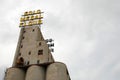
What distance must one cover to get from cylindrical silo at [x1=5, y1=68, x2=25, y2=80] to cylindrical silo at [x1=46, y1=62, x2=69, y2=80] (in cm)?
619

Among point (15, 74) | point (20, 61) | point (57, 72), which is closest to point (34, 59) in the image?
point (20, 61)

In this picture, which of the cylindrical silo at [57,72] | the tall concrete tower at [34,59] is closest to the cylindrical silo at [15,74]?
the tall concrete tower at [34,59]

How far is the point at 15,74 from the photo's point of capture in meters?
54.6

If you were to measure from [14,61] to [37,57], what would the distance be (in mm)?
6196

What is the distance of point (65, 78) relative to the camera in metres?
51.2

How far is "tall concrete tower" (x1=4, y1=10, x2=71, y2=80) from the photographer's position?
172 feet

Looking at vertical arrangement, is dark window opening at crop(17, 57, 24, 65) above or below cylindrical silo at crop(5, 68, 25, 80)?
above

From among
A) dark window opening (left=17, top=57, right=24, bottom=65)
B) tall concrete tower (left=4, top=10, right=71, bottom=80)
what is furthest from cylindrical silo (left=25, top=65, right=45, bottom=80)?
dark window opening (left=17, top=57, right=24, bottom=65)

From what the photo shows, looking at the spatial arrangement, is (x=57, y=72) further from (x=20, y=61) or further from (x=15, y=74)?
(x=20, y=61)

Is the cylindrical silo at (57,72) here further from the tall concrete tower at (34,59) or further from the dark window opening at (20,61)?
the dark window opening at (20,61)

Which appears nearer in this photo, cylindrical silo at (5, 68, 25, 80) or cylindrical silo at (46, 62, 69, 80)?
cylindrical silo at (46, 62, 69, 80)

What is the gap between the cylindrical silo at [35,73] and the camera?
171ft

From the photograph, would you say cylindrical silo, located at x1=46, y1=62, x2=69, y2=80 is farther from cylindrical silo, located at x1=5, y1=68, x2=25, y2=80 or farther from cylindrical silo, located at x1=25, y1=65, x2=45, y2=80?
cylindrical silo, located at x1=5, y1=68, x2=25, y2=80

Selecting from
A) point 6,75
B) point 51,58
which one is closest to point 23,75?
point 6,75
